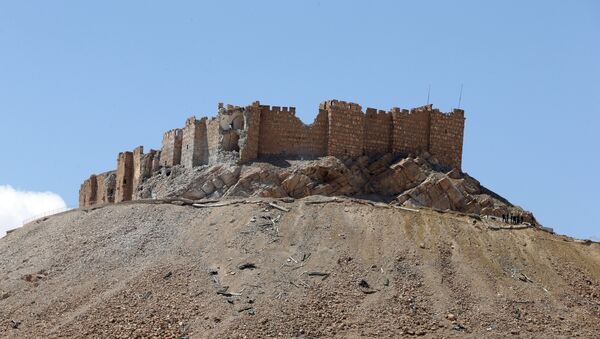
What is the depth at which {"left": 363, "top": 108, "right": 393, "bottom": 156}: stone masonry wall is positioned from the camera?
6456 cm

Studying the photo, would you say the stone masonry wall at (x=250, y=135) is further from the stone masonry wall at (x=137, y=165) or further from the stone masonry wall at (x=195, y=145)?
the stone masonry wall at (x=137, y=165)

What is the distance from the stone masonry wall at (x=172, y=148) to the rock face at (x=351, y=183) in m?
2.97

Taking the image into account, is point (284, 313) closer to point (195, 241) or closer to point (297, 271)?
point (297, 271)

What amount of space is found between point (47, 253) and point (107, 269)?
3989 mm

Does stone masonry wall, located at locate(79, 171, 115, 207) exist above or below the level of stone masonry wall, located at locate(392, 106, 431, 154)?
below

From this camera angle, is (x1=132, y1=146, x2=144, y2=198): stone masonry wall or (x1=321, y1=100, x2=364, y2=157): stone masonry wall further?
(x1=132, y1=146, x2=144, y2=198): stone masonry wall

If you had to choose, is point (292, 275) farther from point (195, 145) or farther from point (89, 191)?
point (89, 191)

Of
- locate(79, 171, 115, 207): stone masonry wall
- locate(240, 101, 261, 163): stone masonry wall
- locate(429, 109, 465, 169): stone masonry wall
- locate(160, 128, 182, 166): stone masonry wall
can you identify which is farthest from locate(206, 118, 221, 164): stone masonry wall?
locate(79, 171, 115, 207): stone masonry wall

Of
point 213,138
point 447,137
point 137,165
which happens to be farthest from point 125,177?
point 447,137

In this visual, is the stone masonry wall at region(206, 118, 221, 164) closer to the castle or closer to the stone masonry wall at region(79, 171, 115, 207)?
the castle

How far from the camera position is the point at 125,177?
7431cm

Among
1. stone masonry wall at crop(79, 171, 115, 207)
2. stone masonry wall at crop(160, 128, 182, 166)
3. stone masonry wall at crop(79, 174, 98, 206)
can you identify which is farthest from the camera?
stone masonry wall at crop(79, 174, 98, 206)

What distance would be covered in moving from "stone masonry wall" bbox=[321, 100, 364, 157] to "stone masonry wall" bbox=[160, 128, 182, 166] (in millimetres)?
8340

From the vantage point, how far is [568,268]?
50188mm
